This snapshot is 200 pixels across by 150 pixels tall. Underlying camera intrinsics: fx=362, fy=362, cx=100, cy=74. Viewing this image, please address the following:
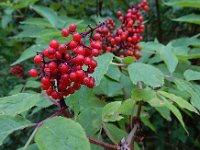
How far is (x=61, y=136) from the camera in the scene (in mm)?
1132

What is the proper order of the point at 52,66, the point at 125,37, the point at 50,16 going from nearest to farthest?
the point at 52,66 → the point at 125,37 → the point at 50,16

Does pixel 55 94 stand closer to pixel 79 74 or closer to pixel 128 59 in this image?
pixel 79 74

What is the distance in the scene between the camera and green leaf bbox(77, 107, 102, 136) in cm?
166

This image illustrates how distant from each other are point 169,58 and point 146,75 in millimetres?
371

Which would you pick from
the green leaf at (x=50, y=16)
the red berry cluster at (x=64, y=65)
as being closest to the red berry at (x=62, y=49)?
the red berry cluster at (x=64, y=65)

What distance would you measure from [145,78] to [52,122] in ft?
1.93

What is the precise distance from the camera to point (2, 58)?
3.54 metres

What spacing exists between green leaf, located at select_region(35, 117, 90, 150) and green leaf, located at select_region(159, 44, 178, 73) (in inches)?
36.2

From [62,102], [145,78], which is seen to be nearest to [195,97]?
[145,78]

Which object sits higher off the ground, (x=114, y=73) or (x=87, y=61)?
(x=87, y=61)

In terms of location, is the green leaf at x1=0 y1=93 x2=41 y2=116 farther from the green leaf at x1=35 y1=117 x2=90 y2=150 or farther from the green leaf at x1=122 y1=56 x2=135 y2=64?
the green leaf at x1=122 y1=56 x2=135 y2=64

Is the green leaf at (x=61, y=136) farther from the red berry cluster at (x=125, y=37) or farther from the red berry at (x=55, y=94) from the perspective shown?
the red berry cluster at (x=125, y=37)

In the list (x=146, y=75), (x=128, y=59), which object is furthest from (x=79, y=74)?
(x=128, y=59)

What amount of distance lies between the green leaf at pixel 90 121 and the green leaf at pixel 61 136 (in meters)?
0.48
